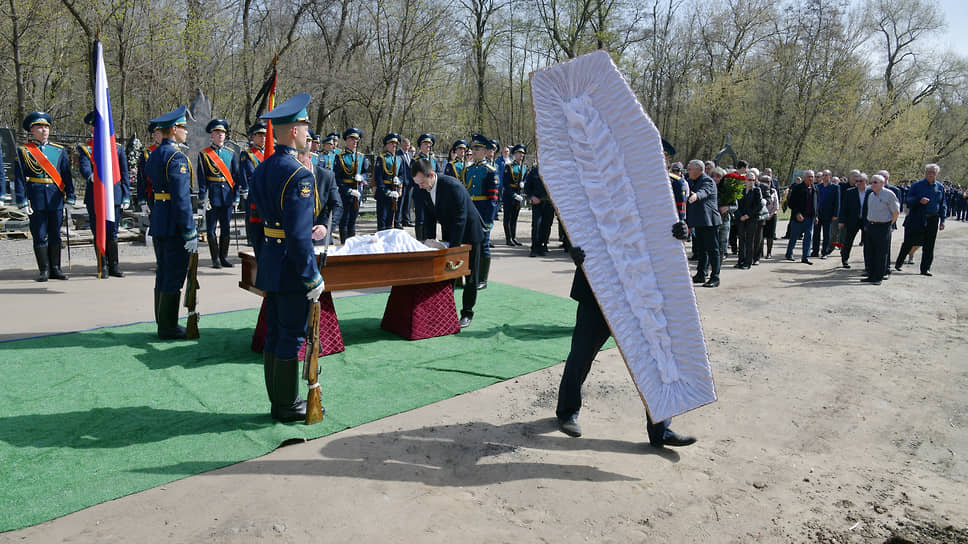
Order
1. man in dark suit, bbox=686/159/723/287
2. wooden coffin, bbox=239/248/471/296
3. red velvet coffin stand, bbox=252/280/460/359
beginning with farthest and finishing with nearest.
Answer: man in dark suit, bbox=686/159/723/287, red velvet coffin stand, bbox=252/280/460/359, wooden coffin, bbox=239/248/471/296

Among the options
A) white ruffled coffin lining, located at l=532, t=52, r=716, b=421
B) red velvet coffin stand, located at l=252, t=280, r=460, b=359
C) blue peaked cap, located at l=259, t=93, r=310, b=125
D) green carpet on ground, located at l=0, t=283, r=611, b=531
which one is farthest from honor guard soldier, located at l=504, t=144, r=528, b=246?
white ruffled coffin lining, located at l=532, t=52, r=716, b=421

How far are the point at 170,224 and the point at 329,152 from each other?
7756mm

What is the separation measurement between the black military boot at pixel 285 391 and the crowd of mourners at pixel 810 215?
666 centimetres

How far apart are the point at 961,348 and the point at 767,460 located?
4.10m

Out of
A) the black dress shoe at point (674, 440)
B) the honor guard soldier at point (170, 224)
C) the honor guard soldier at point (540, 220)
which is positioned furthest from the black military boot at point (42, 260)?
the black dress shoe at point (674, 440)

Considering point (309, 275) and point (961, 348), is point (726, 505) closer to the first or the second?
point (309, 275)

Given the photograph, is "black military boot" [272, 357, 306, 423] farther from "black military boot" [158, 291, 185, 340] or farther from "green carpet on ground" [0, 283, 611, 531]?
"black military boot" [158, 291, 185, 340]

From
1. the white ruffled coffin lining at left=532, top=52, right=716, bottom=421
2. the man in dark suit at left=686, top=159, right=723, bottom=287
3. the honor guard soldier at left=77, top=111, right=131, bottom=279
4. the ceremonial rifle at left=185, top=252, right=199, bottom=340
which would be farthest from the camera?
the man in dark suit at left=686, top=159, right=723, bottom=287

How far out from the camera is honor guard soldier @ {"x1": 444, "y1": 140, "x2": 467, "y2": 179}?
11.1m

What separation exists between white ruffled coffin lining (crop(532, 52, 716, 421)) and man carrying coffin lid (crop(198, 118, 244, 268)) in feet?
21.8

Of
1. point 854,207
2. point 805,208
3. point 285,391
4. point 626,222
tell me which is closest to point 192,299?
point 285,391

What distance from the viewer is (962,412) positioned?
441cm

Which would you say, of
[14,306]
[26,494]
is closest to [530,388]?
[26,494]

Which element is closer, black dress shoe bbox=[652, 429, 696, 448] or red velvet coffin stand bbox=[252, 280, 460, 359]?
black dress shoe bbox=[652, 429, 696, 448]
